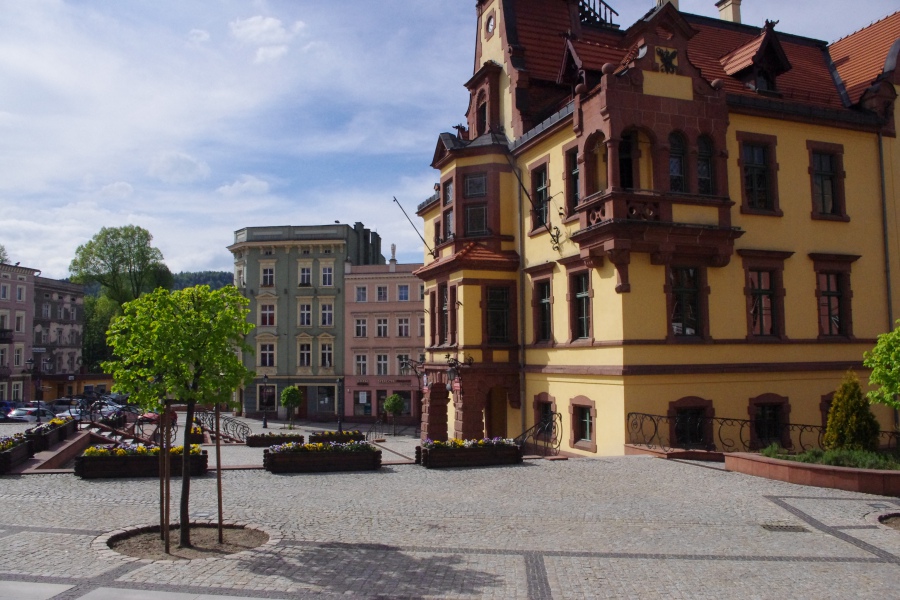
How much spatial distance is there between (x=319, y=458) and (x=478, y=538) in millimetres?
6895

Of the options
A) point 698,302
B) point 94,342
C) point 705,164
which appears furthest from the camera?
point 94,342

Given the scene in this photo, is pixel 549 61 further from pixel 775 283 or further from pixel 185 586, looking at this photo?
pixel 185 586

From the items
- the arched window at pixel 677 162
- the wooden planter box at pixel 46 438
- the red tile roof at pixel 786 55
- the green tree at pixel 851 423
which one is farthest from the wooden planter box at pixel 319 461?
the red tile roof at pixel 786 55

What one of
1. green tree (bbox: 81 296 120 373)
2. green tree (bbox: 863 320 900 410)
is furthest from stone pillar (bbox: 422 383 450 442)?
green tree (bbox: 81 296 120 373)

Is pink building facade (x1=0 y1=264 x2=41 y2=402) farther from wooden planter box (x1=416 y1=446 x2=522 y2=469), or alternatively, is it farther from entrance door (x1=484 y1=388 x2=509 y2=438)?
wooden planter box (x1=416 y1=446 x2=522 y2=469)

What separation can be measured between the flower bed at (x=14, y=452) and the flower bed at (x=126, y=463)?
1.94 meters

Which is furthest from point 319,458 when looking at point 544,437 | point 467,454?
point 544,437

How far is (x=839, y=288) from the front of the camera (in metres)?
22.0

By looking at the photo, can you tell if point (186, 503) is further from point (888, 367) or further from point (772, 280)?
point (772, 280)

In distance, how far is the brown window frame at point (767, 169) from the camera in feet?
67.8

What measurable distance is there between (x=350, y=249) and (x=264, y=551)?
161ft

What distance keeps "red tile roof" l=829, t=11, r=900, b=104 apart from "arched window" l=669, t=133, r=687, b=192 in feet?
26.5

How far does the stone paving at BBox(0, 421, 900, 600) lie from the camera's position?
8.30 metres

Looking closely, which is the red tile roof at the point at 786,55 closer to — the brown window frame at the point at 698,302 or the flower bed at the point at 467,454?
the brown window frame at the point at 698,302
